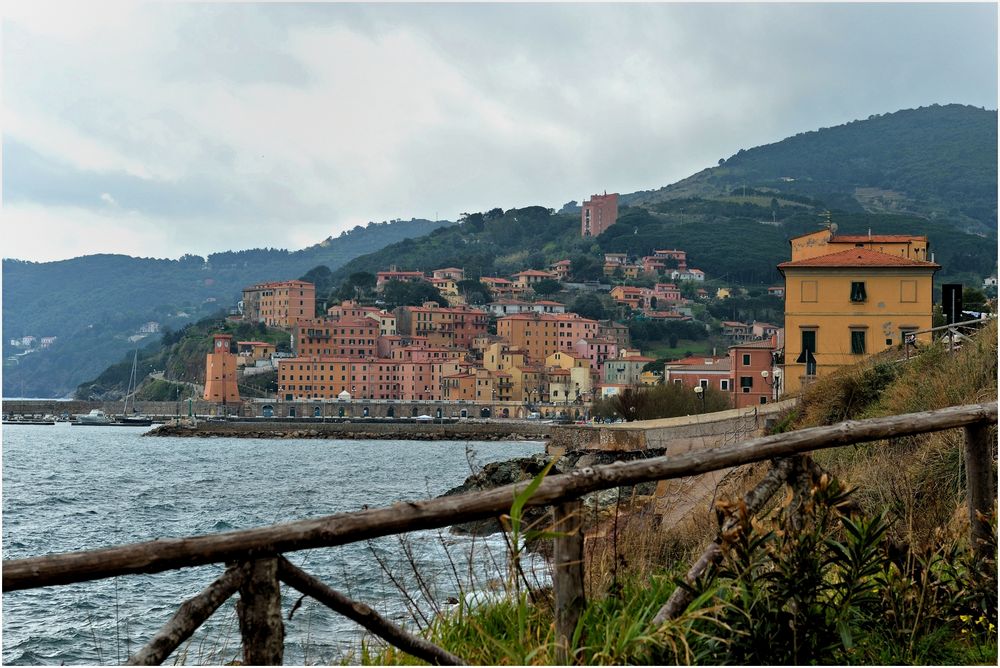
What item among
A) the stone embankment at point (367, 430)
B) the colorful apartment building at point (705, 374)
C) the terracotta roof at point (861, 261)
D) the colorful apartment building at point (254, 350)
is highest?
the terracotta roof at point (861, 261)

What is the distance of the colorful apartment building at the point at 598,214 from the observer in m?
175

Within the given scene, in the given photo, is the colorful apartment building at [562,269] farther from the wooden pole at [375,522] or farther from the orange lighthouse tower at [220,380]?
the wooden pole at [375,522]

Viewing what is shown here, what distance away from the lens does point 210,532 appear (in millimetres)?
4387

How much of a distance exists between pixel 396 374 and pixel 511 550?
9842 cm

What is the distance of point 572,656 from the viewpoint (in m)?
2.57

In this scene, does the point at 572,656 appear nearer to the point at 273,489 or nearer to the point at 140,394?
the point at 273,489

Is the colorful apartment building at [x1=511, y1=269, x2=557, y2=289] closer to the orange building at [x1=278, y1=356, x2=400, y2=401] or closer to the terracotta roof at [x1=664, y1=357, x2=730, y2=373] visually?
the orange building at [x1=278, y1=356, x2=400, y2=401]

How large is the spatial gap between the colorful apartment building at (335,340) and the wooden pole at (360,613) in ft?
347

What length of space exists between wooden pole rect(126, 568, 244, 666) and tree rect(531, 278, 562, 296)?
133553 mm

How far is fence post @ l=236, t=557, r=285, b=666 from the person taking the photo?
2.20m

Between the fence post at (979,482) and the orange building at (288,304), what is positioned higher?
the orange building at (288,304)

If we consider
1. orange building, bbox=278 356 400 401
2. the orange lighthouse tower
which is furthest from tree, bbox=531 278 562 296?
the orange lighthouse tower

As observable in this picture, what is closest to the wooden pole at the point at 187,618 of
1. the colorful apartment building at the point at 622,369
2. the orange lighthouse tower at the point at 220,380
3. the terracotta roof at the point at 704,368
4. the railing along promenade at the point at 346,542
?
the railing along promenade at the point at 346,542

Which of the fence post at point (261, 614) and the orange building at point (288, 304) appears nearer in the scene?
the fence post at point (261, 614)
